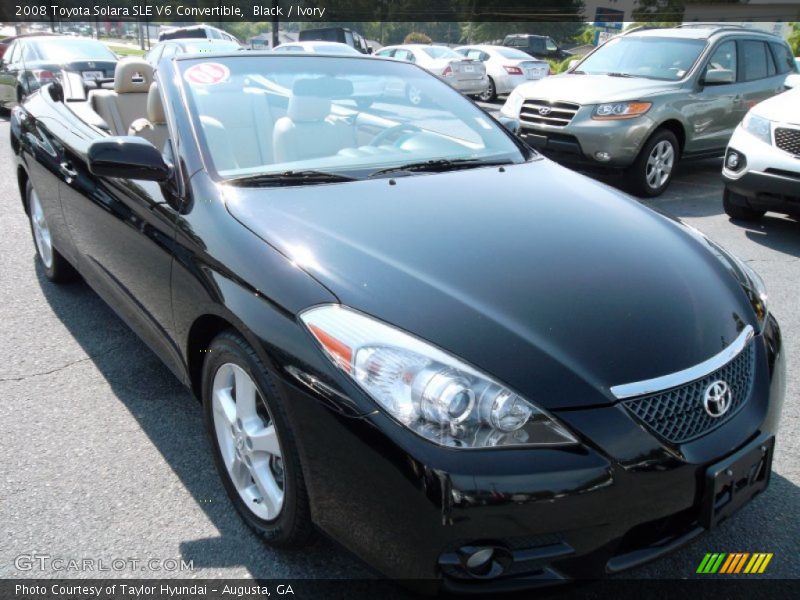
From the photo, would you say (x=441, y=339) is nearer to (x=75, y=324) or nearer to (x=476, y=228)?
(x=476, y=228)

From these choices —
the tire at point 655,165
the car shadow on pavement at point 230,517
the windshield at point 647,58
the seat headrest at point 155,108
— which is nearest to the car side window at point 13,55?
the windshield at point 647,58

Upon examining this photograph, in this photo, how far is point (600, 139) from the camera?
706 centimetres

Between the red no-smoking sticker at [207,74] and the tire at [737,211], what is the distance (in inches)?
189

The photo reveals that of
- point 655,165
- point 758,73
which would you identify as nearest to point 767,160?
point 655,165

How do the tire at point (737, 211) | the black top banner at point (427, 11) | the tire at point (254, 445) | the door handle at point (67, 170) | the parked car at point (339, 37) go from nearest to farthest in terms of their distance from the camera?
the tire at point (254, 445), the door handle at point (67, 170), the tire at point (737, 211), the parked car at point (339, 37), the black top banner at point (427, 11)

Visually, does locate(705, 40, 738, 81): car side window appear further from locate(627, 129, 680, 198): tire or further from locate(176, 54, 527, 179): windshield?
locate(176, 54, 527, 179): windshield

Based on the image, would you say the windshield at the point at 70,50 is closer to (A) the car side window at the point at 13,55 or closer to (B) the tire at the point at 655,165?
(A) the car side window at the point at 13,55

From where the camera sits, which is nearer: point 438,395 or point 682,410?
point 438,395

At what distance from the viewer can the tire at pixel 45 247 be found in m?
4.21

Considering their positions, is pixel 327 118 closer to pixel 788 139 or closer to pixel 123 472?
pixel 123 472

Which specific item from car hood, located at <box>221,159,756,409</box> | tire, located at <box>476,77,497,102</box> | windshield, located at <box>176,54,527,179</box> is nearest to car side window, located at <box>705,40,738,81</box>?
windshield, located at <box>176,54,527,179</box>

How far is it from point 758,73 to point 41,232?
26.3 ft

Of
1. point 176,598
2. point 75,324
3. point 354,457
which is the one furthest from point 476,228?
point 75,324

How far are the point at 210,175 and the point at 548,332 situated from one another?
52.8 inches
